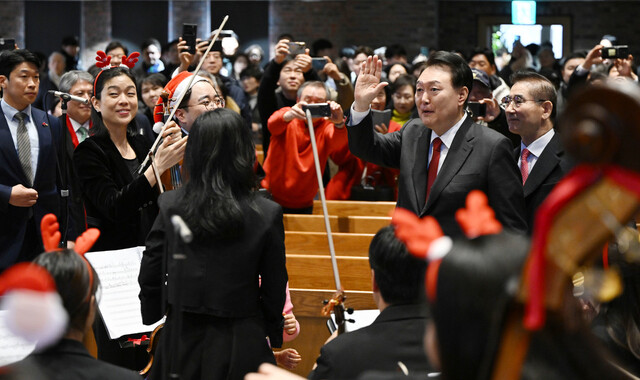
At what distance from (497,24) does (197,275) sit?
1323 centimetres

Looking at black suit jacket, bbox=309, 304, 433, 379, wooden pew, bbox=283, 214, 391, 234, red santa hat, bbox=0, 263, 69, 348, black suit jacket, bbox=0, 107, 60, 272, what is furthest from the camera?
wooden pew, bbox=283, 214, 391, 234

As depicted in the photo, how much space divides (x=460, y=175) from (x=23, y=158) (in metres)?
2.60

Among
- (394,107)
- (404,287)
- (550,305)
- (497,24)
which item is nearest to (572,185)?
(550,305)

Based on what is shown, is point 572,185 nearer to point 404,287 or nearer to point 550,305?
point 550,305

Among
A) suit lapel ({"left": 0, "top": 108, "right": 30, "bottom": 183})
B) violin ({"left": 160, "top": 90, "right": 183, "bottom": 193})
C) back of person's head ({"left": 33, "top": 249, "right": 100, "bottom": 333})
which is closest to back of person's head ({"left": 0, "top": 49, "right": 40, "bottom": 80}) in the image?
suit lapel ({"left": 0, "top": 108, "right": 30, "bottom": 183})

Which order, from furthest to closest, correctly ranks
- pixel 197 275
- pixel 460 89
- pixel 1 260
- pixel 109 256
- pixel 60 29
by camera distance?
pixel 60 29, pixel 1 260, pixel 460 89, pixel 109 256, pixel 197 275

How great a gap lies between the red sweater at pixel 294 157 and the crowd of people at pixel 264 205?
0.04ft

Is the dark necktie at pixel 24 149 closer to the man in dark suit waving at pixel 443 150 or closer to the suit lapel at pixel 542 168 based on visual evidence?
the man in dark suit waving at pixel 443 150

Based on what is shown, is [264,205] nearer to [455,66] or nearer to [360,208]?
[455,66]

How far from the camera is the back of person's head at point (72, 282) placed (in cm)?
200

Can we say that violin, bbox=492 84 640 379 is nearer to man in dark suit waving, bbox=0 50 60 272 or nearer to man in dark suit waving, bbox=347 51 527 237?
man in dark suit waving, bbox=347 51 527 237

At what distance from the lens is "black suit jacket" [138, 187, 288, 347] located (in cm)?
256

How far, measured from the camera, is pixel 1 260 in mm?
4543

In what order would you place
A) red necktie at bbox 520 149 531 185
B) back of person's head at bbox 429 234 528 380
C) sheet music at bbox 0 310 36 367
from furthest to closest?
1. red necktie at bbox 520 149 531 185
2. sheet music at bbox 0 310 36 367
3. back of person's head at bbox 429 234 528 380
